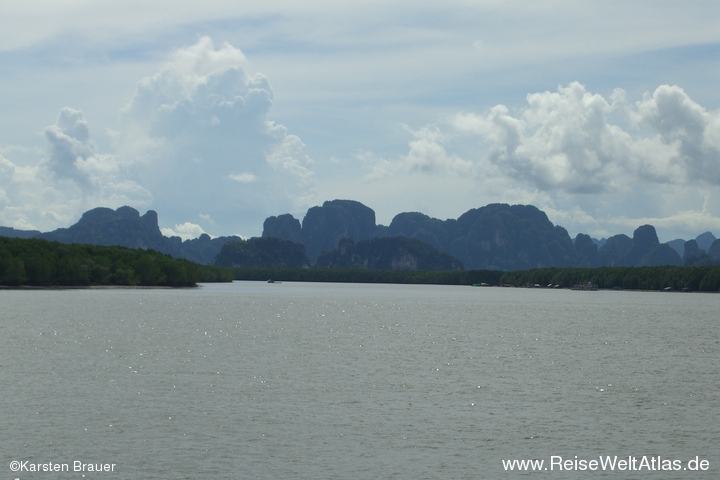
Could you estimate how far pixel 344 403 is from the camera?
44656 millimetres

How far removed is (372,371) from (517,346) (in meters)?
25.8

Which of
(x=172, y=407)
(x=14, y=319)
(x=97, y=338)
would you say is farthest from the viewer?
(x=14, y=319)

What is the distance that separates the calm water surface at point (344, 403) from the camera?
32.2 m

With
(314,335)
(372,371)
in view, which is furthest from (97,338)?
(372,371)

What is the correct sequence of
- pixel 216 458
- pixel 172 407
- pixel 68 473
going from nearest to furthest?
pixel 68 473
pixel 216 458
pixel 172 407

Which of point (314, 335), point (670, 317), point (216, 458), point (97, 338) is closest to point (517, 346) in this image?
point (314, 335)

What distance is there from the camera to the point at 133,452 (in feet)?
107

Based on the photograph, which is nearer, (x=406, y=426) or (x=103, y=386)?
(x=406, y=426)

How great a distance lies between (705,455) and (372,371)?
27214 mm

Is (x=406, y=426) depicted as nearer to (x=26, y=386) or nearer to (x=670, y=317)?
(x=26, y=386)

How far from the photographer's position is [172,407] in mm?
42250

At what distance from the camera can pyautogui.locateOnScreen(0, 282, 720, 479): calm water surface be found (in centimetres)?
3219

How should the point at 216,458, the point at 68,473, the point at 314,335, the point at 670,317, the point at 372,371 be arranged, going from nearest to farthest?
the point at 68,473, the point at 216,458, the point at 372,371, the point at 314,335, the point at 670,317

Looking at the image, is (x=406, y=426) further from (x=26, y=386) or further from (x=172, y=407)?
(x=26, y=386)
